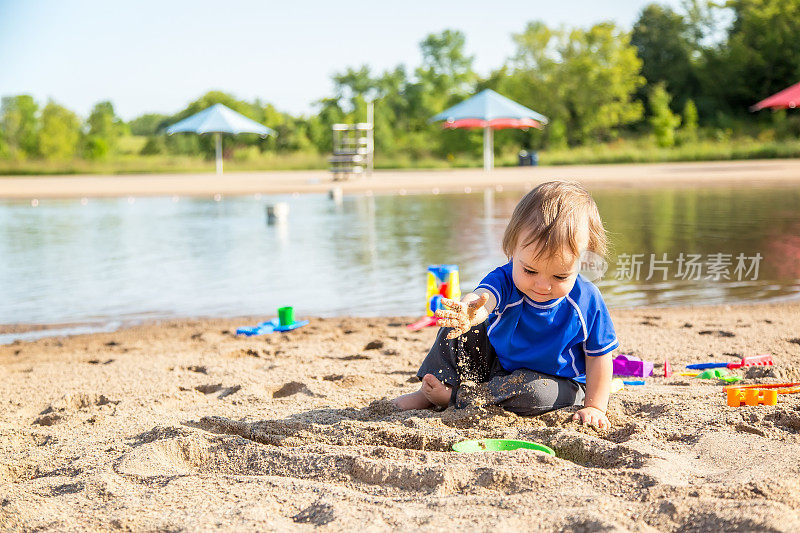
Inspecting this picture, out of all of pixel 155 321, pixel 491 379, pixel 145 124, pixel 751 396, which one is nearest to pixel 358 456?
pixel 491 379

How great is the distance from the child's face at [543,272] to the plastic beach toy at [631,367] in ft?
3.71

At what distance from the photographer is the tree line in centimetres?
4409

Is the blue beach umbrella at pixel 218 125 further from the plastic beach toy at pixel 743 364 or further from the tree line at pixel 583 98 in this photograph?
the plastic beach toy at pixel 743 364

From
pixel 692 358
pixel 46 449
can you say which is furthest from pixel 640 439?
pixel 46 449

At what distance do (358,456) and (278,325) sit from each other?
313cm

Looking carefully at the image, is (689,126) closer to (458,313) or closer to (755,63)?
(755,63)

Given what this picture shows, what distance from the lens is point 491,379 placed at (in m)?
3.15

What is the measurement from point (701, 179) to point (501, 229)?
12.6 meters

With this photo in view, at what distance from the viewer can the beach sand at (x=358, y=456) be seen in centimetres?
209

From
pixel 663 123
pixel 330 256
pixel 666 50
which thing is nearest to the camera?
pixel 330 256

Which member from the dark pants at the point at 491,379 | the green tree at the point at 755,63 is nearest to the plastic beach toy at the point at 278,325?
the dark pants at the point at 491,379

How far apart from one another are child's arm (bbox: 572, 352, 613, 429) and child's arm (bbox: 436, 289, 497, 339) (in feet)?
1.61

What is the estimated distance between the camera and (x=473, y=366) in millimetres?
3180

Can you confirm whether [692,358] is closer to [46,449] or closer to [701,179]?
[46,449]
